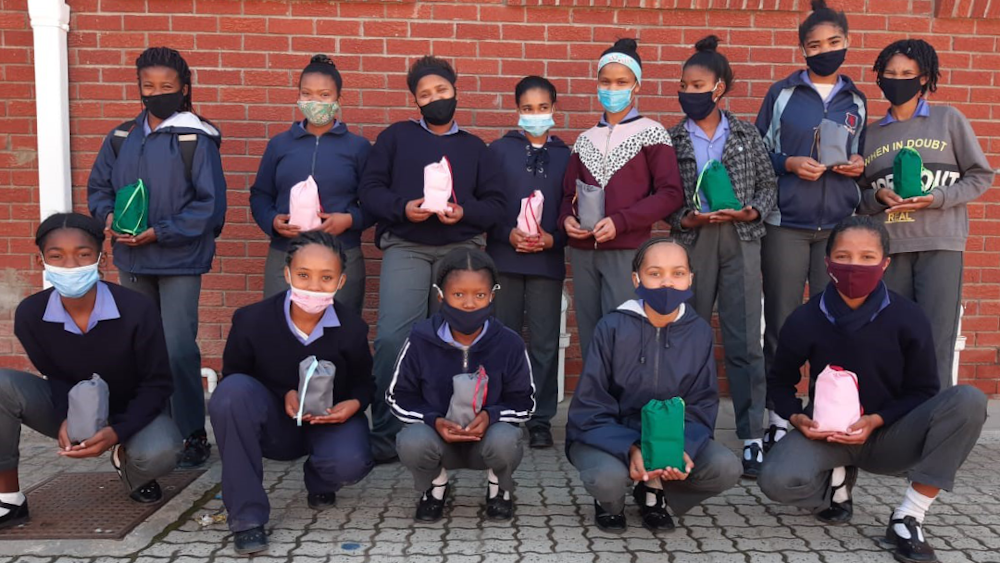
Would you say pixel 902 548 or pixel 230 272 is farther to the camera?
pixel 230 272

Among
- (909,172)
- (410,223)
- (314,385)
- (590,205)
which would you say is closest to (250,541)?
(314,385)

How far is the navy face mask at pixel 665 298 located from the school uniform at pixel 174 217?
2344mm

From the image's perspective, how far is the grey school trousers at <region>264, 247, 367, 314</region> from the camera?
14.5 ft

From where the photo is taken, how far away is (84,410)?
3328 millimetres

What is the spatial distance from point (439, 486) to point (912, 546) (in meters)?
1.94

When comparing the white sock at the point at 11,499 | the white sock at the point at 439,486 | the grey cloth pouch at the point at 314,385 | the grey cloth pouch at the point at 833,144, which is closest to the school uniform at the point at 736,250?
the grey cloth pouch at the point at 833,144

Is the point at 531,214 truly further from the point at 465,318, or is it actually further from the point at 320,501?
the point at 320,501

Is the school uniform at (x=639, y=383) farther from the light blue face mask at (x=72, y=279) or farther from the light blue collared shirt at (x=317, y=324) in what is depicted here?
the light blue face mask at (x=72, y=279)

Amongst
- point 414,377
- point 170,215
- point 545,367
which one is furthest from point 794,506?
point 170,215

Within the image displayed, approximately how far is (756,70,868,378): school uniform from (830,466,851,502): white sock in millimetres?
945

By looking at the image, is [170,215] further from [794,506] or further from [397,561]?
[794,506]

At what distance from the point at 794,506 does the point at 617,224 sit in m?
1.59

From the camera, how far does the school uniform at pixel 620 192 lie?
4.27 meters

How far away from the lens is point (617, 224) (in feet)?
13.8
